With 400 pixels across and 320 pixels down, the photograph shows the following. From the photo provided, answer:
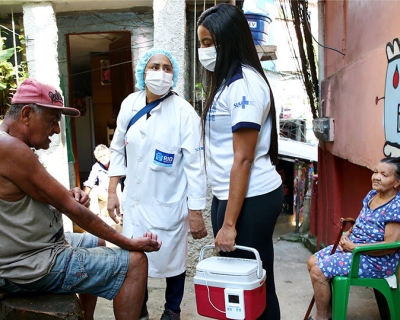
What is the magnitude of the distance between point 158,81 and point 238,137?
102 cm

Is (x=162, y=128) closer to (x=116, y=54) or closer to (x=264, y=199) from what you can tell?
(x=264, y=199)

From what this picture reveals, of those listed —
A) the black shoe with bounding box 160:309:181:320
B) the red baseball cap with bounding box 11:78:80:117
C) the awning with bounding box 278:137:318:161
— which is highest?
the red baseball cap with bounding box 11:78:80:117

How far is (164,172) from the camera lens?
3.02 metres

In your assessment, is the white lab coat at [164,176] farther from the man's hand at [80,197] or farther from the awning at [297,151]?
the awning at [297,151]

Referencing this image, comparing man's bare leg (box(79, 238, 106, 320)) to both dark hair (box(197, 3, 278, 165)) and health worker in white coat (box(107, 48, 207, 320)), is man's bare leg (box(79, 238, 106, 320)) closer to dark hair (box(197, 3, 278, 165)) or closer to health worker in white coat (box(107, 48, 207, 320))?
health worker in white coat (box(107, 48, 207, 320))

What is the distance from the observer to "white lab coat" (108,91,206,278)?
2994mm

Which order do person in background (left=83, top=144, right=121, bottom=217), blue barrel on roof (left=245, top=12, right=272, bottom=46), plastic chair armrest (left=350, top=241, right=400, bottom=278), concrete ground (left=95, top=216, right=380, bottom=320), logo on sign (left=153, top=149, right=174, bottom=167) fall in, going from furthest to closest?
person in background (left=83, top=144, right=121, bottom=217)
blue barrel on roof (left=245, top=12, right=272, bottom=46)
concrete ground (left=95, top=216, right=380, bottom=320)
logo on sign (left=153, top=149, right=174, bottom=167)
plastic chair armrest (left=350, top=241, right=400, bottom=278)

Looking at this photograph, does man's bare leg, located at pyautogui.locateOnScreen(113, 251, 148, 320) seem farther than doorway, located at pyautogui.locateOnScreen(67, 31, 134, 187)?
No

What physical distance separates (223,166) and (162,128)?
80 cm

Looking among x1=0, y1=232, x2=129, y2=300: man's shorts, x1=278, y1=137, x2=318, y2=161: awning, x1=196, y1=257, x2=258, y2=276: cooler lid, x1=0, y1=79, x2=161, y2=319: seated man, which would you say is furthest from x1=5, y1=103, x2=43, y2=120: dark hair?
x1=278, y1=137, x2=318, y2=161: awning

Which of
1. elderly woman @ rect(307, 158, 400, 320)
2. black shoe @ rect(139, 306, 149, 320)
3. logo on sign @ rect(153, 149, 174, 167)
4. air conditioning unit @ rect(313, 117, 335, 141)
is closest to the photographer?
elderly woman @ rect(307, 158, 400, 320)

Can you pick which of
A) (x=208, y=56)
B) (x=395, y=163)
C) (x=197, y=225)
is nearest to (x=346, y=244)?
(x=395, y=163)

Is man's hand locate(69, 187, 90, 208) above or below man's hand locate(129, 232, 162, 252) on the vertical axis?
above

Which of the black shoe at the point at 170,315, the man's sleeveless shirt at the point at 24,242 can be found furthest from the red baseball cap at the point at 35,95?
the black shoe at the point at 170,315
